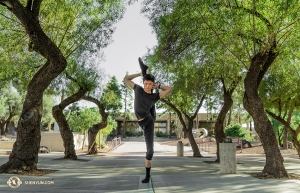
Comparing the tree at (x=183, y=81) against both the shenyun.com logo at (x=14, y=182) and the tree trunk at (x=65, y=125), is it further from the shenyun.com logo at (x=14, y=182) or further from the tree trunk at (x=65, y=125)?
the shenyun.com logo at (x=14, y=182)

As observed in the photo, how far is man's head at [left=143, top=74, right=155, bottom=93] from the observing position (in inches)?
179

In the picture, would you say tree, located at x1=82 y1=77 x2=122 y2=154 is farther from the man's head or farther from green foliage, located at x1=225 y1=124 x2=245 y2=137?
green foliage, located at x1=225 y1=124 x2=245 y2=137

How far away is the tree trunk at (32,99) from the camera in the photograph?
26.5ft

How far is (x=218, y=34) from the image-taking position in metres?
9.10

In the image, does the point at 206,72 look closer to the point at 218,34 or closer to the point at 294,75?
the point at 294,75

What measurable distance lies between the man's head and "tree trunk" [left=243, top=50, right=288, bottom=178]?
543 centimetres

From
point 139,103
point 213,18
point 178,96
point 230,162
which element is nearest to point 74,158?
point 178,96

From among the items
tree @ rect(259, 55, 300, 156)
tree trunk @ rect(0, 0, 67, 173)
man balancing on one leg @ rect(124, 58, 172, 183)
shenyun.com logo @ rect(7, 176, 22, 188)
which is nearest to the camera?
man balancing on one leg @ rect(124, 58, 172, 183)

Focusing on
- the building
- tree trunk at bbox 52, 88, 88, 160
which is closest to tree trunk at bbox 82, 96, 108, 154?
tree trunk at bbox 52, 88, 88, 160

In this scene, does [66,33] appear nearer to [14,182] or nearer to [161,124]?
[14,182]

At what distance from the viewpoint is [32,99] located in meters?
8.69

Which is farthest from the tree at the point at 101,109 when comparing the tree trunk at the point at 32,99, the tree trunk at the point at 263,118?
the tree trunk at the point at 263,118

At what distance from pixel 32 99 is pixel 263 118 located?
6685mm

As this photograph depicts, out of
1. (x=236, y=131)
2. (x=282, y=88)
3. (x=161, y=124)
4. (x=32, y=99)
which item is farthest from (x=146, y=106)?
(x=161, y=124)
